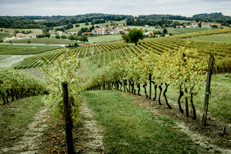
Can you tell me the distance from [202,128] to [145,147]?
4836 mm

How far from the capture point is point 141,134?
10734mm

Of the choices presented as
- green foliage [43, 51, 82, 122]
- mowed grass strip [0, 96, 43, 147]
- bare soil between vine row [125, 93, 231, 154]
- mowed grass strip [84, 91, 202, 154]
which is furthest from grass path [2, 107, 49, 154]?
bare soil between vine row [125, 93, 231, 154]

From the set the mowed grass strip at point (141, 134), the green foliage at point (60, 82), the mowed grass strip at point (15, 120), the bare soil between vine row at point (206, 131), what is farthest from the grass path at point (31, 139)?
the bare soil between vine row at point (206, 131)

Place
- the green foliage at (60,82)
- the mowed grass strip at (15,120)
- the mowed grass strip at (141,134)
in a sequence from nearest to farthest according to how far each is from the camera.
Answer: the mowed grass strip at (141,134) → the green foliage at (60,82) → the mowed grass strip at (15,120)

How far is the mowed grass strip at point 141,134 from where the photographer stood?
29.9 feet

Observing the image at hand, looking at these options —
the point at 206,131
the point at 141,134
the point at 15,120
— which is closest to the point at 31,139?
the point at 15,120

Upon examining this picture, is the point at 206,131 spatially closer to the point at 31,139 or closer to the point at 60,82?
the point at 60,82

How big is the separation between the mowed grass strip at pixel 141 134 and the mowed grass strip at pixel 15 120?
589cm

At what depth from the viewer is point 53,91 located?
10195 mm

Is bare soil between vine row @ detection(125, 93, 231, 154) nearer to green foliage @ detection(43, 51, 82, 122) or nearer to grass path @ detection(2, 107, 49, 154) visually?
green foliage @ detection(43, 51, 82, 122)

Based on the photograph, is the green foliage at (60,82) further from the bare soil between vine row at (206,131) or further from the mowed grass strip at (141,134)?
the bare soil between vine row at (206,131)

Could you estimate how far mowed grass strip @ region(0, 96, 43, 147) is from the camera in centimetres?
1058

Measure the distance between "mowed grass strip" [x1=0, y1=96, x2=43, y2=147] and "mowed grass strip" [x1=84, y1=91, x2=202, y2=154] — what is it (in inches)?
232

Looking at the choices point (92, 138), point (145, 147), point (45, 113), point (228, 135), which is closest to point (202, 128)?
point (228, 135)
